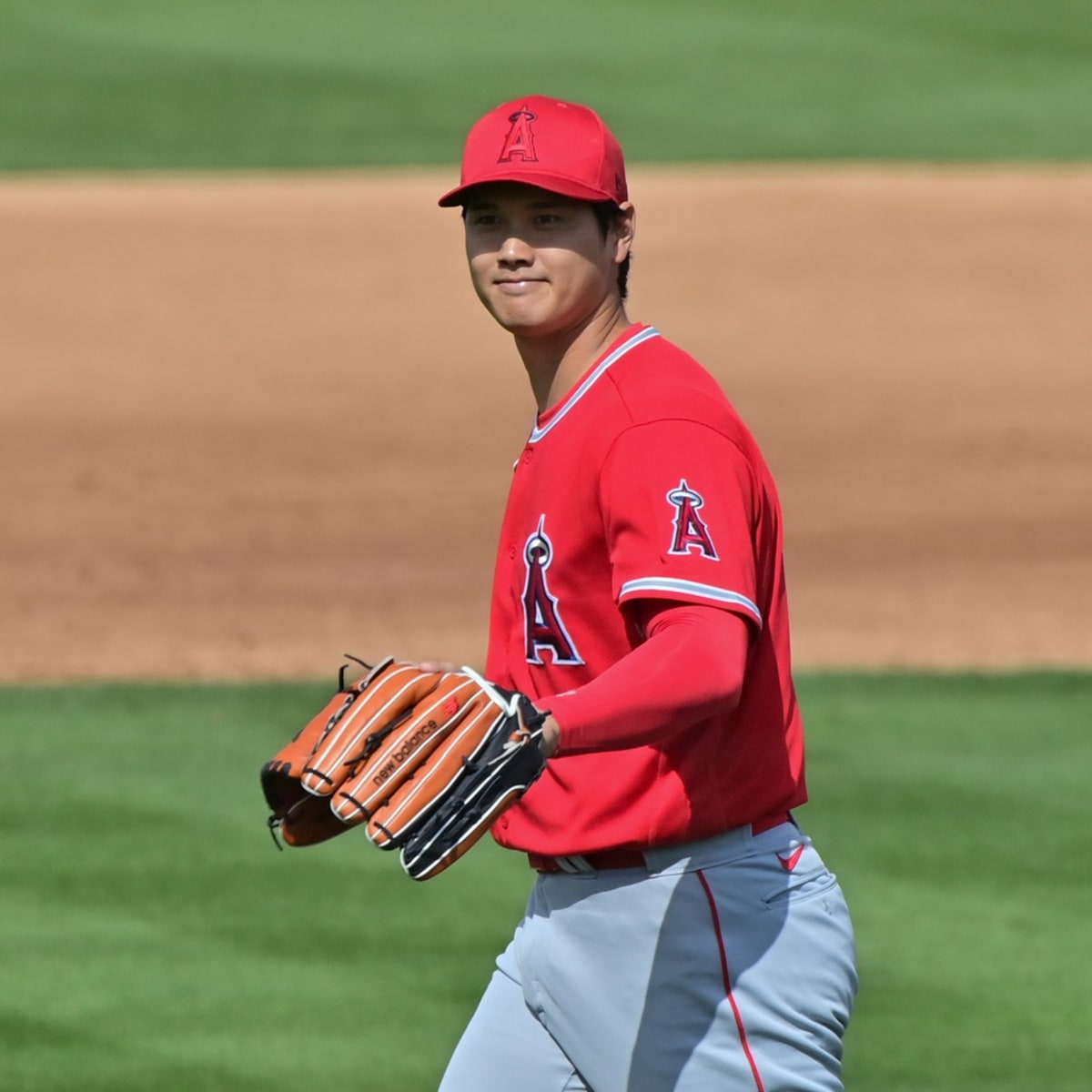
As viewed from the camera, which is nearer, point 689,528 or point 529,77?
point 689,528

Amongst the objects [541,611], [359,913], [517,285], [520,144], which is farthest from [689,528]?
[359,913]

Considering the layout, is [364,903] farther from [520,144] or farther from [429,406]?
[429,406]

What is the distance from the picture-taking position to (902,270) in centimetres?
1611

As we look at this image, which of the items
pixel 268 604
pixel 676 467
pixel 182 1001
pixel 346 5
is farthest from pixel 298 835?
pixel 346 5

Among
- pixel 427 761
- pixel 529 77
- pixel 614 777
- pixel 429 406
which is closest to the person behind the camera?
pixel 427 761

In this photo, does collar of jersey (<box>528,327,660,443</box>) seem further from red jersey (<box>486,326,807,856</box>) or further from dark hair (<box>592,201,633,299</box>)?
dark hair (<box>592,201,633,299</box>)

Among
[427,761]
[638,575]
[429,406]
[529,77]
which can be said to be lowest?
[427,761]

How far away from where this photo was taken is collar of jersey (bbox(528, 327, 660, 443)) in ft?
10.5

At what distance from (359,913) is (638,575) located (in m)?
3.81

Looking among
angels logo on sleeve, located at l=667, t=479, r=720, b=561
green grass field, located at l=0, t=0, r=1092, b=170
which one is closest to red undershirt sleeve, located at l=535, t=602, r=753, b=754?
angels logo on sleeve, located at l=667, t=479, r=720, b=561

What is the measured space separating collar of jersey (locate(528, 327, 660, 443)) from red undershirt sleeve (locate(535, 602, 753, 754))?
1.79 feet

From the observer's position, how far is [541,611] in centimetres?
319

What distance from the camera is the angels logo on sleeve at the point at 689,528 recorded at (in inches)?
112

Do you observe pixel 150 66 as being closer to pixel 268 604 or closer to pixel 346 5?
pixel 346 5
